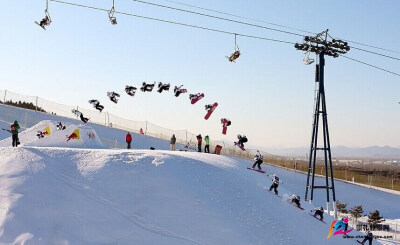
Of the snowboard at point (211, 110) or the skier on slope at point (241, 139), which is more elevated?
the snowboard at point (211, 110)

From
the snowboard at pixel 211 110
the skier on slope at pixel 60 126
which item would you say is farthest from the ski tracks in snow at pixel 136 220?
the skier on slope at pixel 60 126

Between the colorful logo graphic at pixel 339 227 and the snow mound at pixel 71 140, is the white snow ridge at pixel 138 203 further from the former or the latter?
the snow mound at pixel 71 140

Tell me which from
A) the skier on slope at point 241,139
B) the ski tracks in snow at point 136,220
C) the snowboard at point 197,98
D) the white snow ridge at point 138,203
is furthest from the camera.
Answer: the snowboard at point 197,98

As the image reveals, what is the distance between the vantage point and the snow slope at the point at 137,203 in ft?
53.5

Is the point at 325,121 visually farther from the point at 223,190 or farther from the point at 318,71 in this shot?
the point at 223,190

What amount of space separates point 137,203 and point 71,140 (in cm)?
1297

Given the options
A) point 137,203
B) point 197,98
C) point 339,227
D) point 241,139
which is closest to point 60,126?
point 197,98

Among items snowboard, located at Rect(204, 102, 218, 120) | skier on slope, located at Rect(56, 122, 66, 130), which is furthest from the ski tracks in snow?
skier on slope, located at Rect(56, 122, 66, 130)

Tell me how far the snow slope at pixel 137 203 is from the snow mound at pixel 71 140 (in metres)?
7.17

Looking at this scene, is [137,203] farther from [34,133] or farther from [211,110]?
[34,133]

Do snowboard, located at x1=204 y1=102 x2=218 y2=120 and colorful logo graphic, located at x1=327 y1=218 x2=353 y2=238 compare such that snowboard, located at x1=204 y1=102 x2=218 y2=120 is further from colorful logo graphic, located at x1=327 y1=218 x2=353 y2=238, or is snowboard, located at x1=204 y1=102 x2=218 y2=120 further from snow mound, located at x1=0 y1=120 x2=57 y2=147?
colorful logo graphic, located at x1=327 y1=218 x2=353 y2=238

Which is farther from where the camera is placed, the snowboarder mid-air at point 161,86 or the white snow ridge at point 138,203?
the snowboarder mid-air at point 161,86

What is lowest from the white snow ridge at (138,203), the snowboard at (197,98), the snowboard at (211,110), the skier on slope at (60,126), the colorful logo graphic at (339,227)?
the colorful logo graphic at (339,227)

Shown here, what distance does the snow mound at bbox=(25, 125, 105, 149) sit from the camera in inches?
1131
